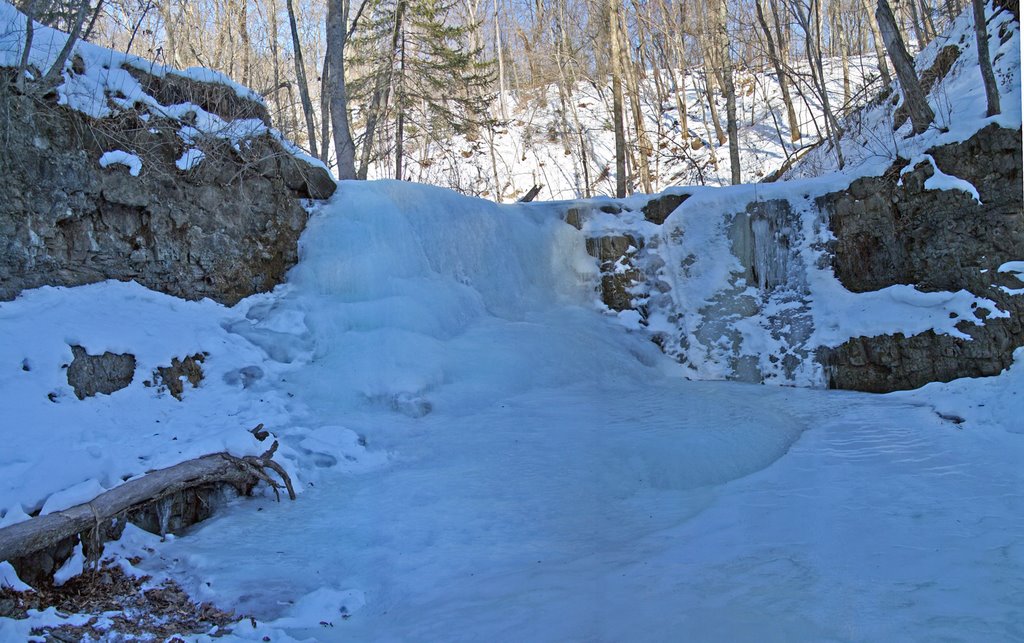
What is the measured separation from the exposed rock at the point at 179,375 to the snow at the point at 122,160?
1.75 m

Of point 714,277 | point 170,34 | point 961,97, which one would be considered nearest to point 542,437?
point 714,277

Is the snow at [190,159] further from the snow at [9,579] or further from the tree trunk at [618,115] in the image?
the tree trunk at [618,115]

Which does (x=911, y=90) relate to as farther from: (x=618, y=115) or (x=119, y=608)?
(x=119, y=608)

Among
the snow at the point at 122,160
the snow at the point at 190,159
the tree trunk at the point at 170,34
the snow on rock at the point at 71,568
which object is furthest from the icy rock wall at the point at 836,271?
the tree trunk at the point at 170,34

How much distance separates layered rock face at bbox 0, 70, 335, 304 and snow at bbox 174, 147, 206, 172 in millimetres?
27

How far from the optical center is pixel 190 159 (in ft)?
19.7

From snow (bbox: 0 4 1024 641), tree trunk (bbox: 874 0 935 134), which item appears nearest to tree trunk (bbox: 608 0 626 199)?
snow (bbox: 0 4 1024 641)

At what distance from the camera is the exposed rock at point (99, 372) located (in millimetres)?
4488

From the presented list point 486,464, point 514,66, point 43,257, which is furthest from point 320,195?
point 514,66

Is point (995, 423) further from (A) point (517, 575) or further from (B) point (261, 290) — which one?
(B) point (261, 290)

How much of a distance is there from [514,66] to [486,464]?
2240cm

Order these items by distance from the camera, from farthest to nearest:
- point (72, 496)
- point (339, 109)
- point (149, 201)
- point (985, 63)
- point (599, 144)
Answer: point (599, 144)
point (339, 109)
point (985, 63)
point (149, 201)
point (72, 496)

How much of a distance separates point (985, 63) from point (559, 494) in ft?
20.9

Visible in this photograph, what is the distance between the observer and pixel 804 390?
7324 millimetres
